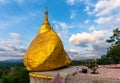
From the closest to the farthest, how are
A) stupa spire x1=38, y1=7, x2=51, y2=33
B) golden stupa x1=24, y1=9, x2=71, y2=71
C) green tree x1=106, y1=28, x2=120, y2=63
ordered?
1. golden stupa x1=24, y1=9, x2=71, y2=71
2. stupa spire x1=38, y1=7, x2=51, y2=33
3. green tree x1=106, y1=28, x2=120, y2=63

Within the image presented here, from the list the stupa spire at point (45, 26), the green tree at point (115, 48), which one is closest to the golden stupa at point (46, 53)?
the stupa spire at point (45, 26)

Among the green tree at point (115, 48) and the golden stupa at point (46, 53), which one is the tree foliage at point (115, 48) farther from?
the golden stupa at point (46, 53)

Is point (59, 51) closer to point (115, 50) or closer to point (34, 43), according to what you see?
point (34, 43)

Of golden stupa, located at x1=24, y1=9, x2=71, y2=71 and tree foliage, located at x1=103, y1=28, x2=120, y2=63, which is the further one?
tree foliage, located at x1=103, y1=28, x2=120, y2=63

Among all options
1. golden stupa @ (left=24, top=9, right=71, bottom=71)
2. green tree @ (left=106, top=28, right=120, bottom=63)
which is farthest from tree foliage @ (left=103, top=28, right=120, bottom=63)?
golden stupa @ (left=24, top=9, right=71, bottom=71)

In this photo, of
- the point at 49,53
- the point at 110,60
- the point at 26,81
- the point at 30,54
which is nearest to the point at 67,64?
the point at 49,53

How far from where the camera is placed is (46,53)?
1274 centimetres

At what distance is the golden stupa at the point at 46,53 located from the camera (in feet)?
41.1

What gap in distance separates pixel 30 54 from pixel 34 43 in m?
0.88

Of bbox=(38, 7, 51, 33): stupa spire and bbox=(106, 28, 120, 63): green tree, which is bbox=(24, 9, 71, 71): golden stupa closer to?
bbox=(38, 7, 51, 33): stupa spire

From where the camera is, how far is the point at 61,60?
517 inches

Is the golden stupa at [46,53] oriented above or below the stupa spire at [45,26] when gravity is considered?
below

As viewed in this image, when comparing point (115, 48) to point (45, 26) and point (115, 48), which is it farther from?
point (45, 26)

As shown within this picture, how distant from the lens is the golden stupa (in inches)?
493
